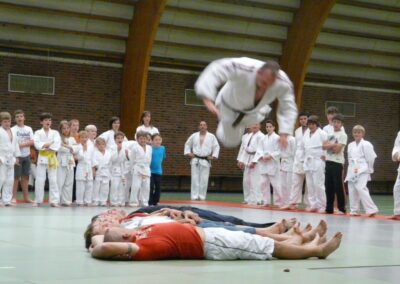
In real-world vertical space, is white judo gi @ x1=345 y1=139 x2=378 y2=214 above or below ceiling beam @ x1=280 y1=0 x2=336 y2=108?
below

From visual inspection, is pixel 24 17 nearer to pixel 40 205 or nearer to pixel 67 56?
pixel 67 56

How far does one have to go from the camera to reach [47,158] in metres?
15.9

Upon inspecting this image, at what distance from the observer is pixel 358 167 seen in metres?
15.1

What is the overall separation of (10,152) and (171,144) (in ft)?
30.6

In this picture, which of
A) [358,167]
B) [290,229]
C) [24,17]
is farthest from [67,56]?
[290,229]

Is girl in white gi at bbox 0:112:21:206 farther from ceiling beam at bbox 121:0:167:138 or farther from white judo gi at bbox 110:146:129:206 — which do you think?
ceiling beam at bbox 121:0:167:138

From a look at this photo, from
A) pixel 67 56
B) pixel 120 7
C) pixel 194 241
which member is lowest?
pixel 194 241

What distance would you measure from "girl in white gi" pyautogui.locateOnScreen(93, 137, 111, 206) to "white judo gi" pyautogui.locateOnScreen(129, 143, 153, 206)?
58 centimetres

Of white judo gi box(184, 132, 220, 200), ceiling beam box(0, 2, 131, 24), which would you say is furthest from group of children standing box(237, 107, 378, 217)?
ceiling beam box(0, 2, 131, 24)

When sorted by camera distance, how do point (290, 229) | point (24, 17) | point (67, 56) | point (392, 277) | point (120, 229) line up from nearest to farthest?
point (392, 277), point (120, 229), point (290, 229), point (24, 17), point (67, 56)

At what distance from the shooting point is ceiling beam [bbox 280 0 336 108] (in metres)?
23.4

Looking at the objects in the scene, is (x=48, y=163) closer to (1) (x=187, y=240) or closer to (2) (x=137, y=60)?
(2) (x=137, y=60)

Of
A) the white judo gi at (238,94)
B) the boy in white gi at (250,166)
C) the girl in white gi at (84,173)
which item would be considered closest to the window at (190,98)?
the boy in white gi at (250,166)

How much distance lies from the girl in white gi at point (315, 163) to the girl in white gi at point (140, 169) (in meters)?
3.57
